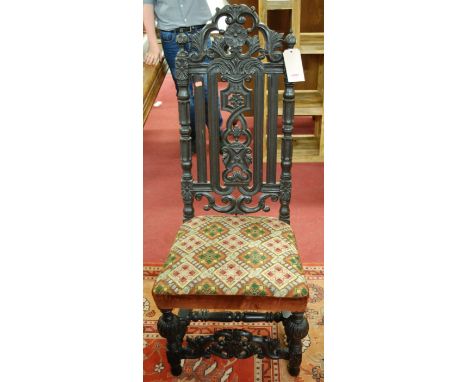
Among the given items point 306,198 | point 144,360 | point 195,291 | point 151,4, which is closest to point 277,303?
point 195,291

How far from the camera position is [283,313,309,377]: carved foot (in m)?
1.78

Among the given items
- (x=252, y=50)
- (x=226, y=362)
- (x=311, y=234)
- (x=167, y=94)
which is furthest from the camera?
(x=167, y=94)

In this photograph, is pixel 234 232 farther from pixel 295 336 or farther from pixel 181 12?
pixel 181 12

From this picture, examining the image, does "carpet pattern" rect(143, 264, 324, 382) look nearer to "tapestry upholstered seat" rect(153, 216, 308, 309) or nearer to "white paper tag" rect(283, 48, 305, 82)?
"tapestry upholstered seat" rect(153, 216, 308, 309)

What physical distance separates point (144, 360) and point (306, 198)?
1.63 metres

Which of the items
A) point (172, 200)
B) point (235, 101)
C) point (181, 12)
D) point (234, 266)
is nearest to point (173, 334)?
point (234, 266)

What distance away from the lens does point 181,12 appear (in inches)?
115

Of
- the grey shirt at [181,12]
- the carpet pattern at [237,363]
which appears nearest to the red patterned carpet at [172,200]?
the carpet pattern at [237,363]

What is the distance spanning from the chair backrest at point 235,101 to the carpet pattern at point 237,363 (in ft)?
1.88

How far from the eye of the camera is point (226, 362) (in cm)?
210

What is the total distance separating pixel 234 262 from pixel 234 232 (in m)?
0.18

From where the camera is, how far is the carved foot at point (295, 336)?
1777 mm

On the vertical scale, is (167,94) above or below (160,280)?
above

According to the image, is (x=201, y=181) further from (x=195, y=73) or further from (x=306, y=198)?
(x=306, y=198)
